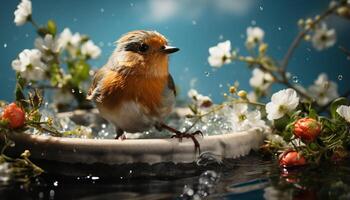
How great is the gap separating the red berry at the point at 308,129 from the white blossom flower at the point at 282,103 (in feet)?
0.46

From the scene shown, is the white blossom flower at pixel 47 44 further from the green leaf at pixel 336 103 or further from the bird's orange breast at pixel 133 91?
the green leaf at pixel 336 103

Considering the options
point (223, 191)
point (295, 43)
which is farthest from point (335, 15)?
point (223, 191)

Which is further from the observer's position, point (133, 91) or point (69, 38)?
point (69, 38)

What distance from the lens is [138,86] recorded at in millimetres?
1740

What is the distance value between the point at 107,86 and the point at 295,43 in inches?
48.5

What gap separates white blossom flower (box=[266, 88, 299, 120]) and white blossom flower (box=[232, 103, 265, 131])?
15 cm

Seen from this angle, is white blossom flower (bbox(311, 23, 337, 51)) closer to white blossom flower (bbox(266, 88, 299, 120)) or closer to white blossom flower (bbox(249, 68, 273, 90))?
white blossom flower (bbox(249, 68, 273, 90))

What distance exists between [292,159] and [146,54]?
595 mm

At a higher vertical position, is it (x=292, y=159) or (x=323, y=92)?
(x=323, y=92)

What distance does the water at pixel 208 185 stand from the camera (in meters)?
1.31

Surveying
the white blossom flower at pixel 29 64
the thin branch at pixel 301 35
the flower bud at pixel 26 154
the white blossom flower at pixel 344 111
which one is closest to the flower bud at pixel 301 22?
the thin branch at pixel 301 35

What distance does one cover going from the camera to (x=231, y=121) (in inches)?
80.8

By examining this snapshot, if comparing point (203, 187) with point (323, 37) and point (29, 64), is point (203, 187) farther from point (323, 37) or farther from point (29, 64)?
point (323, 37)

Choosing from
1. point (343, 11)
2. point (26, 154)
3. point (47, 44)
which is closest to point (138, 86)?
point (26, 154)
